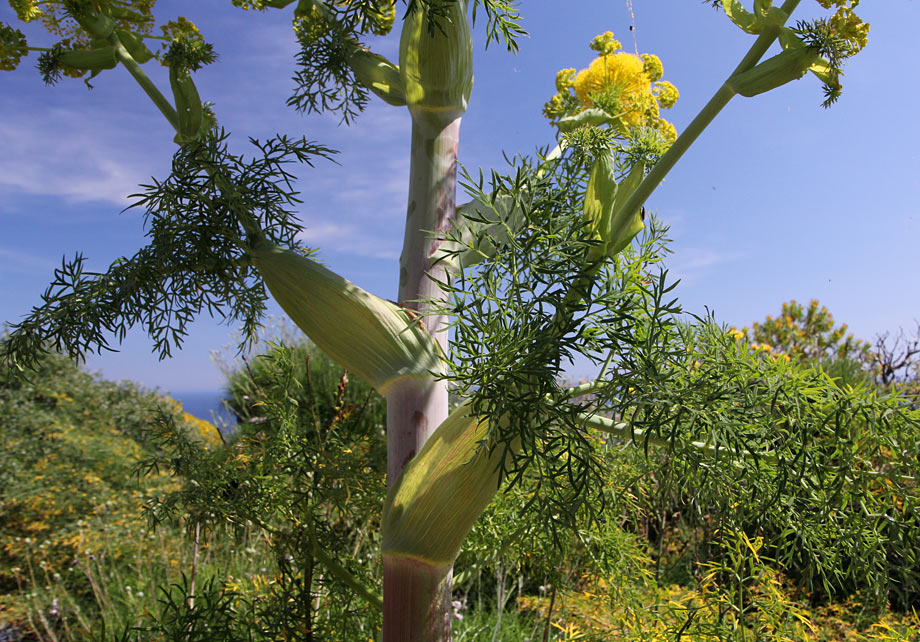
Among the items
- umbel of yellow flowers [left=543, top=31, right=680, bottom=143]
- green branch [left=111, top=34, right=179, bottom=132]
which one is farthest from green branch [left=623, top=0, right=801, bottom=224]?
green branch [left=111, top=34, right=179, bottom=132]

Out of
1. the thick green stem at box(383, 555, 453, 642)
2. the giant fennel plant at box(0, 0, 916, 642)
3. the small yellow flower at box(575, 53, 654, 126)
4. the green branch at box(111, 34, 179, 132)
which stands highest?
the small yellow flower at box(575, 53, 654, 126)

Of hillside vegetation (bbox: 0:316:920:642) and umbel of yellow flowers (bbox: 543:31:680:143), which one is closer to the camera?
hillside vegetation (bbox: 0:316:920:642)

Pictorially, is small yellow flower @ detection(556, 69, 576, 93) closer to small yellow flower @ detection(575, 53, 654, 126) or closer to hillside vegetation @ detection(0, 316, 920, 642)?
small yellow flower @ detection(575, 53, 654, 126)

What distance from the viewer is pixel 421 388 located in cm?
121

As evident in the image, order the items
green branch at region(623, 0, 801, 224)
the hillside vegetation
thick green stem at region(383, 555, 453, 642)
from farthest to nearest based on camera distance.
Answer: thick green stem at region(383, 555, 453, 642)
the hillside vegetation
green branch at region(623, 0, 801, 224)

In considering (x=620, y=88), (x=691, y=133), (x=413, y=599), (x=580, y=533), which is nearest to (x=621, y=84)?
(x=620, y=88)

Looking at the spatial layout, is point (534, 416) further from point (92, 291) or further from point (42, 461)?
point (42, 461)

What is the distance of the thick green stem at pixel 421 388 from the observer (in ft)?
3.83

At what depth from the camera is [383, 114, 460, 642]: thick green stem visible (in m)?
1.17

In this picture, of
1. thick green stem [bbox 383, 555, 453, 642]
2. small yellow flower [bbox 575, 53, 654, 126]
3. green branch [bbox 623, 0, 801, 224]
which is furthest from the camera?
small yellow flower [bbox 575, 53, 654, 126]

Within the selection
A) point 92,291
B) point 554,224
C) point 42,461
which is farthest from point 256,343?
point 42,461

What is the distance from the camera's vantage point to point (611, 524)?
156cm

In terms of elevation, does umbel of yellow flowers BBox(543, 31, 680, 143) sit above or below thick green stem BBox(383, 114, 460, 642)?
above

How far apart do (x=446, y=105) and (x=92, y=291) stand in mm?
769
